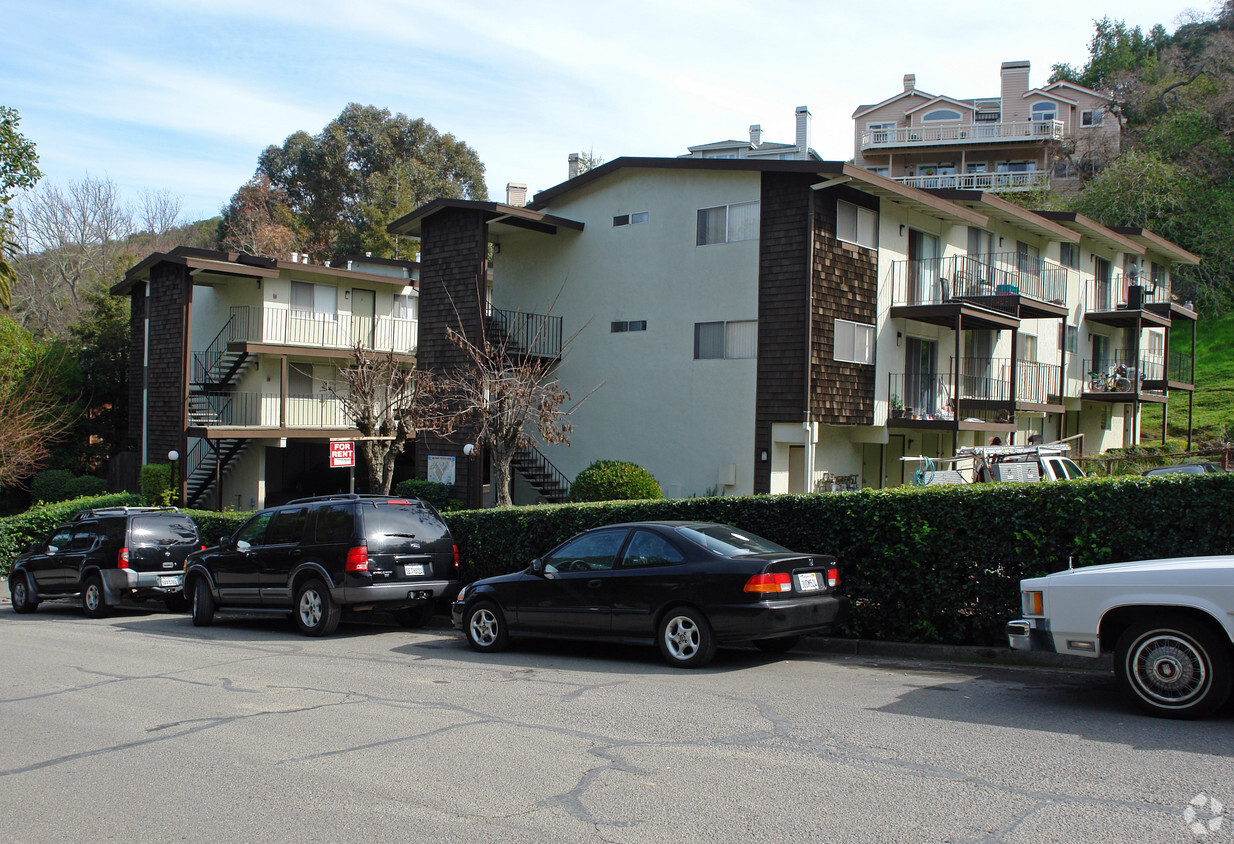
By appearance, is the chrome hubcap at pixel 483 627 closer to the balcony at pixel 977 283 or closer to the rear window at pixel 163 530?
the rear window at pixel 163 530

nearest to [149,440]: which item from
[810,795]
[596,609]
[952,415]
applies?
[952,415]

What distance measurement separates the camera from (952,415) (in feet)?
85.8

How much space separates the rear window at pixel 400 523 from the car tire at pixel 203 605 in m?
3.51

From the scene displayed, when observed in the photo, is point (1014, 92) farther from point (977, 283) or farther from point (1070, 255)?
point (977, 283)

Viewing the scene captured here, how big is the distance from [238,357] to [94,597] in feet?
51.9

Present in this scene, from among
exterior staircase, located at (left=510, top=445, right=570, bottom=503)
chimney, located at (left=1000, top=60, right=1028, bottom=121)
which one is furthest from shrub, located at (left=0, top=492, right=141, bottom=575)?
chimney, located at (left=1000, top=60, right=1028, bottom=121)

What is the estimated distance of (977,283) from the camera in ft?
88.1

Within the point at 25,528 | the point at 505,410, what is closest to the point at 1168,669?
the point at 505,410

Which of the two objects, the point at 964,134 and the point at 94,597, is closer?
the point at 94,597

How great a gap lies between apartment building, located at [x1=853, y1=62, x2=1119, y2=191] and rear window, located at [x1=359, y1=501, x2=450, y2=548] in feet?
174

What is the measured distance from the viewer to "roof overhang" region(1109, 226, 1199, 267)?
35.8 m

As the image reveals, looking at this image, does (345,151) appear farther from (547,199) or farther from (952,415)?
(952,415)

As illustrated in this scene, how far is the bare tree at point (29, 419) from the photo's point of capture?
30.4m

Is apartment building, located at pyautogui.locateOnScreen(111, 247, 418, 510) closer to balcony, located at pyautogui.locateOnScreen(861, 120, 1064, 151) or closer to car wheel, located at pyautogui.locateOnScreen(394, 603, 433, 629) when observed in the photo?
car wheel, located at pyautogui.locateOnScreen(394, 603, 433, 629)
